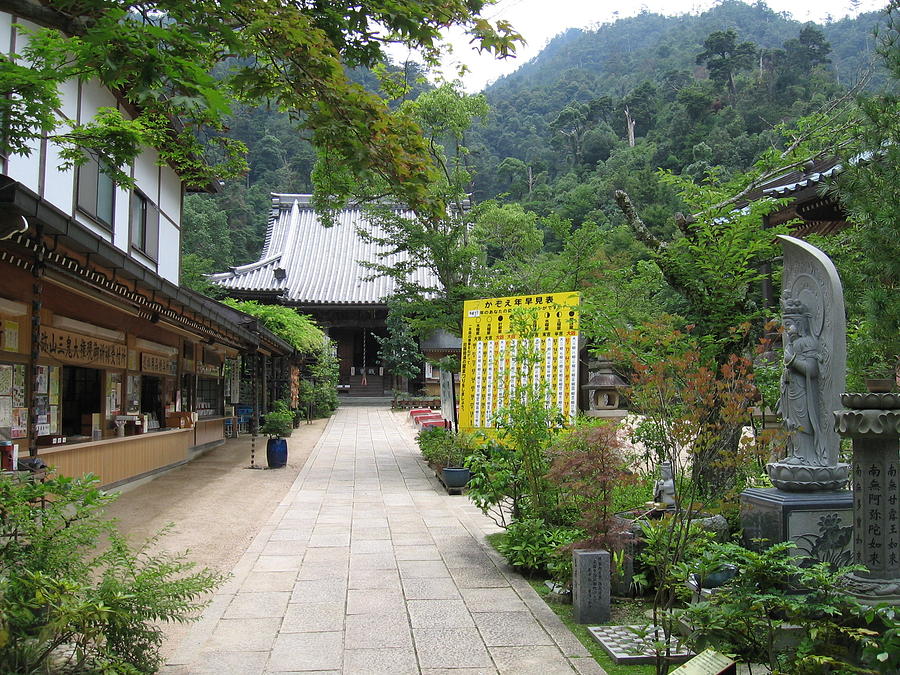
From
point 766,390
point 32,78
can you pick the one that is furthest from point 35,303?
point 766,390

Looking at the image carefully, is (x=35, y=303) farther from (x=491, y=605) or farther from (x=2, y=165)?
(x=491, y=605)

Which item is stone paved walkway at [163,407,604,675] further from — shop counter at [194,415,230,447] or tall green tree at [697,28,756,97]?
tall green tree at [697,28,756,97]

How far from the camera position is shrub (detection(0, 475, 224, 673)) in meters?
3.29

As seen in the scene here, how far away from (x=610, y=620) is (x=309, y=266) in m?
33.2

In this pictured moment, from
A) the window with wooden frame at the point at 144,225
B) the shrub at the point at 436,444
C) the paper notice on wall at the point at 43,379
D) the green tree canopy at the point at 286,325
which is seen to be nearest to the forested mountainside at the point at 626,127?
the green tree canopy at the point at 286,325

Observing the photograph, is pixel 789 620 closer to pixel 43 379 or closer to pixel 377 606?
pixel 377 606

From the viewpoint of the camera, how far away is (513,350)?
10.4 meters

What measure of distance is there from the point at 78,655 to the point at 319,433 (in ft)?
61.7

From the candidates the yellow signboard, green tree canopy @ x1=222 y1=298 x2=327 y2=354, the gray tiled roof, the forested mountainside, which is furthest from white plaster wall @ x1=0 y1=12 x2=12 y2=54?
the gray tiled roof

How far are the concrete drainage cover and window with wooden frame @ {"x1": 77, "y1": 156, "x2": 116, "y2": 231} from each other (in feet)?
28.7

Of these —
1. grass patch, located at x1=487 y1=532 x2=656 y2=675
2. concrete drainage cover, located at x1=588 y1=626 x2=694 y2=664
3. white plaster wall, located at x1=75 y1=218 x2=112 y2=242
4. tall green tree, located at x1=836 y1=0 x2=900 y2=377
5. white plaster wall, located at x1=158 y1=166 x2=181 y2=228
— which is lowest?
grass patch, located at x1=487 y1=532 x2=656 y2=675

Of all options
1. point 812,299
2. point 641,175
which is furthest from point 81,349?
point 641,175

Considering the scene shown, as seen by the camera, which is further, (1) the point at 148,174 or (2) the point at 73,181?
(1) the point at 148,174

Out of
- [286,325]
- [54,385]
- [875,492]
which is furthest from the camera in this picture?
[286,325]
